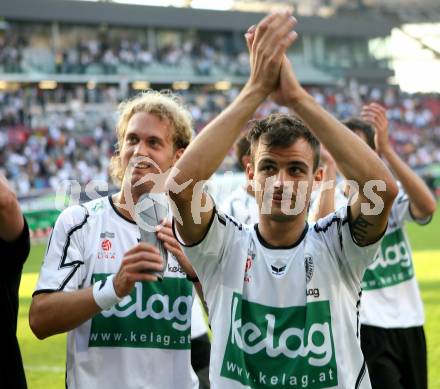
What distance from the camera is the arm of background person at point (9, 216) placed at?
3207 mm

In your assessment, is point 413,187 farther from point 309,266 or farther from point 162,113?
point 309,266

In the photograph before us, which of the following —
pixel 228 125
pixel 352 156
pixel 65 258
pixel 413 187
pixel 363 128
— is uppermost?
pixel 363 128

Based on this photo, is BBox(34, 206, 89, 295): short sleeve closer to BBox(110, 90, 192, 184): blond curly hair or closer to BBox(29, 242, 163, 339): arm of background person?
BBox(29, 242, 163, 339): arm of background person

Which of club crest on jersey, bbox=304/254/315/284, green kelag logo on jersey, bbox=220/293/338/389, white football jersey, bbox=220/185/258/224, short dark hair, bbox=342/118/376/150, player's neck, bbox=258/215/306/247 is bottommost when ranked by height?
green kelag logo on jersey, bbox=220/293/338/389

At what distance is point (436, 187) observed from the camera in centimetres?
3303

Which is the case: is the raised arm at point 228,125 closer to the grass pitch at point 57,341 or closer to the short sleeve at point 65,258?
the short sleeve at point 65,258

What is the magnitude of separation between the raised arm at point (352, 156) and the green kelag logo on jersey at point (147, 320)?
109cm

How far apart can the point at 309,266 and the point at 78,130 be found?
30883 millimetres

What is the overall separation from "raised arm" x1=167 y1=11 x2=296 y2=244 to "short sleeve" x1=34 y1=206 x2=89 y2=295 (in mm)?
757

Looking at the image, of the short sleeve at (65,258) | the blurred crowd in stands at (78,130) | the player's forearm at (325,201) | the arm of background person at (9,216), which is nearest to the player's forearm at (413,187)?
the player's forearm at (325,201)

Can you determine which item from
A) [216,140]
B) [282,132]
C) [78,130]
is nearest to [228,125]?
[216,140]

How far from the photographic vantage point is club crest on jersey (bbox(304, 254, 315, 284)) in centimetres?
313

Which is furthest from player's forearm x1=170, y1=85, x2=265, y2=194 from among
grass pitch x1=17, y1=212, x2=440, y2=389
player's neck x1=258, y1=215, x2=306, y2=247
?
grass pitch x1=17, y1=212, x2=440, y2=389

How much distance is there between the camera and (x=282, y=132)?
317cm
